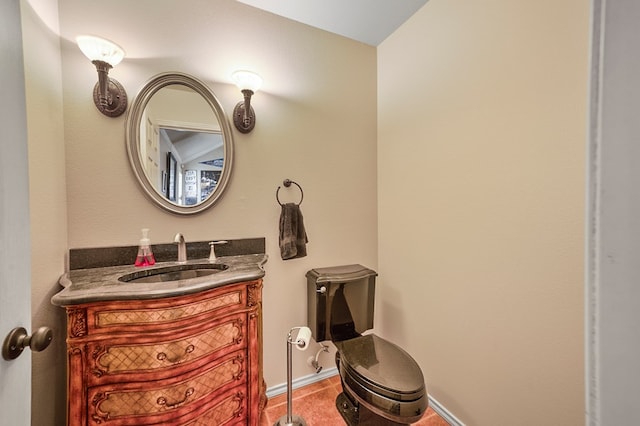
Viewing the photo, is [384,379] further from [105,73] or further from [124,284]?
[105,73]

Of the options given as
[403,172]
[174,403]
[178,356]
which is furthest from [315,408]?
[403,172]

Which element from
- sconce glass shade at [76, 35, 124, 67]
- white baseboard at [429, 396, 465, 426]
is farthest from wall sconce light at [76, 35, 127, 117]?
white baseboard at [429, 396, 465, 426]

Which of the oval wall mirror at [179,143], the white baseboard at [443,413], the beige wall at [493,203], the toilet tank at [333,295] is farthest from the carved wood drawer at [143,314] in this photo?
the white baseboard at [443,413]

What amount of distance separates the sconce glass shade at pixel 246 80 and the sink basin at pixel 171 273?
1.08 metres

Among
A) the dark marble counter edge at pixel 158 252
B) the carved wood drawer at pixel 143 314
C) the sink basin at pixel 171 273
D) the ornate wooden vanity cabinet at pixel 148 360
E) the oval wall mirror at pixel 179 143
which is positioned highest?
the oval wall mirror at pixel 179 143

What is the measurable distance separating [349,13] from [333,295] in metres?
1.92

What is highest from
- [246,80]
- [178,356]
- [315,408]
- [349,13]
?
[349,13]

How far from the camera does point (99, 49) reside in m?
1.16

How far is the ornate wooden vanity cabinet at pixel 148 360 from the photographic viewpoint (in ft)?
2.99

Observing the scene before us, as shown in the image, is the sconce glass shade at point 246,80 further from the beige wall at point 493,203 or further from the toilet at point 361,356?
the toilet at point 361,356

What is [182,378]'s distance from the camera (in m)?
1.00

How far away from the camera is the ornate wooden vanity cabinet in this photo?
2.99 feet

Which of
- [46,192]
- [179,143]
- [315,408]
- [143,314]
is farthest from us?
[315,408]

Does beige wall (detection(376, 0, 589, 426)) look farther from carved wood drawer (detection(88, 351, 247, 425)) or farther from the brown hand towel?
carved wood drawer (detection(88, 351, 247, 425))
